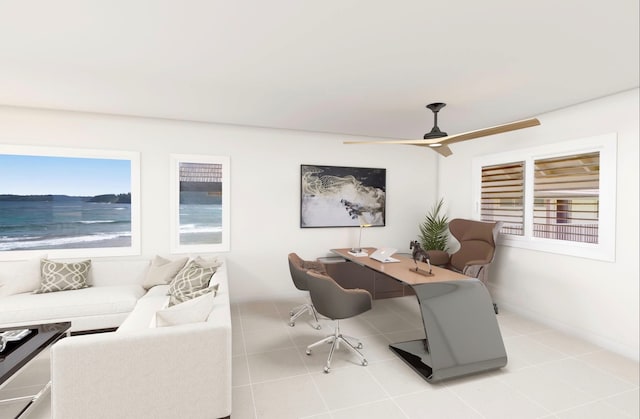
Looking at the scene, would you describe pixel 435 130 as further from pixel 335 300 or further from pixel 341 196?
pixel 335 300

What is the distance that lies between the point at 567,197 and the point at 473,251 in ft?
4.19

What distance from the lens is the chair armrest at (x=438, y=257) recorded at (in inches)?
178

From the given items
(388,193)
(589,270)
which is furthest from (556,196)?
(388,193)

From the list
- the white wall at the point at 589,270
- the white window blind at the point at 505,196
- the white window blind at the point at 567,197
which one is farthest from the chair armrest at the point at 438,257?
the white window blind at the point at 567,197

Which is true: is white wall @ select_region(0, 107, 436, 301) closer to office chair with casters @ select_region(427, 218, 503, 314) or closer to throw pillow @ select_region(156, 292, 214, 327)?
office chair with casters @ select_region(427, 218, 503, 314)

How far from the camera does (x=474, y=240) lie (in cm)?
431

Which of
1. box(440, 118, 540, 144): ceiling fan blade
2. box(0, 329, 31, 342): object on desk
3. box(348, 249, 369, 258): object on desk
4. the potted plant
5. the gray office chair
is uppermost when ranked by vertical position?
box(440, 118, 540, 144): ceiling fan blade

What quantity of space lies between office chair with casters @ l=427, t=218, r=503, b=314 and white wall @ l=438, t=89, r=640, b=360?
373mm

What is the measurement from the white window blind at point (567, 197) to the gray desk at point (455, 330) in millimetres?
A: 1659

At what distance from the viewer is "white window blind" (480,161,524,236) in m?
4.06

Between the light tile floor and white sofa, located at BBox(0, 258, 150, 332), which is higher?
white sofa, located at BBox(0, 258, 150, 332)

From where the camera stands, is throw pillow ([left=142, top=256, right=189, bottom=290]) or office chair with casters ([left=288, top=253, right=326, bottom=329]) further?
throw pillow ([left=142, top=256, right=189, bottom=290])

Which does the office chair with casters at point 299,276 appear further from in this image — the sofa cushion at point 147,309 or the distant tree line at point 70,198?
the distant tree line at point 70,198

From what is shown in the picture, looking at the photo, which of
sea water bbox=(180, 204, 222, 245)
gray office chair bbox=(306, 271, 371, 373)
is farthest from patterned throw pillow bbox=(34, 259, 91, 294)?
gray office chair bbox=(306, 271, 371, 373)
